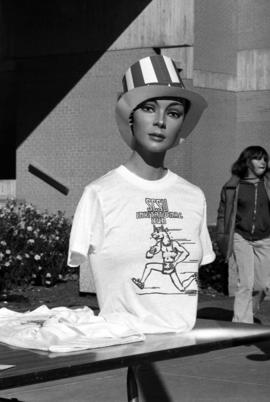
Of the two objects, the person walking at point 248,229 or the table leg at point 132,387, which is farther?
the person walking at point 248,229

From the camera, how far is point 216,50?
24.1 meters

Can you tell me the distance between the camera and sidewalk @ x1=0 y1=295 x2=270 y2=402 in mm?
7508

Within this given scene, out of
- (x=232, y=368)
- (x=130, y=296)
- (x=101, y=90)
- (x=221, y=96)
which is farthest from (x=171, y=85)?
(x=221, y=96)

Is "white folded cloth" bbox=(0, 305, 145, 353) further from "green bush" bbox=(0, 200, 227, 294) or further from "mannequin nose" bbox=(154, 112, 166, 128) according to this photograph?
"green bush" bbox=(0, 200, 227, 294)

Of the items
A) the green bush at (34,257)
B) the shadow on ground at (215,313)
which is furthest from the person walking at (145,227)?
the green bush at (34,257)

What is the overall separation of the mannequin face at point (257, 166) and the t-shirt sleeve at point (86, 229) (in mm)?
5298

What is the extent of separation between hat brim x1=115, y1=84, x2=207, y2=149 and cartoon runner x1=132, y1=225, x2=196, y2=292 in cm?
48

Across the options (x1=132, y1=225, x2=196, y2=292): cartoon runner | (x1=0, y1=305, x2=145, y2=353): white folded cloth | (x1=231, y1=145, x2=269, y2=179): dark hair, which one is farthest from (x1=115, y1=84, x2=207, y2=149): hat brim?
(x1=231, y1=145, x2=269, y2=179): dark hair

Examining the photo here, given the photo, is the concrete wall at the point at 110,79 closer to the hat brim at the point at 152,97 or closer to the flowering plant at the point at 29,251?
the flowering plant at the point at 29,251

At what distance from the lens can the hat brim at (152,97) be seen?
14.7 ft

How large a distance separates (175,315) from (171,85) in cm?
100

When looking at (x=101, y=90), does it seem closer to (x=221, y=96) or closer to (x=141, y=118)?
(x=221, y=96)

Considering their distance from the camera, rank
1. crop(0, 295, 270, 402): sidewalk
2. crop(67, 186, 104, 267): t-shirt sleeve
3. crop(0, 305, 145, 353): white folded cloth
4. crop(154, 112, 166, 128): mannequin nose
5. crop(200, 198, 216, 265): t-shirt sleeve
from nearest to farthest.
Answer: crop(0, 305, 145, 353): white folded cloth
crop(67, 186, 104, 267): t-shirt sleeve
crop(154, 112, 166, 128): mannequin nose
crop(200, 198, 216, 265): t-shirt sleeve
crop(0, 295, 270, 402): sidewalk

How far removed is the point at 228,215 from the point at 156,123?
5.35 metres
